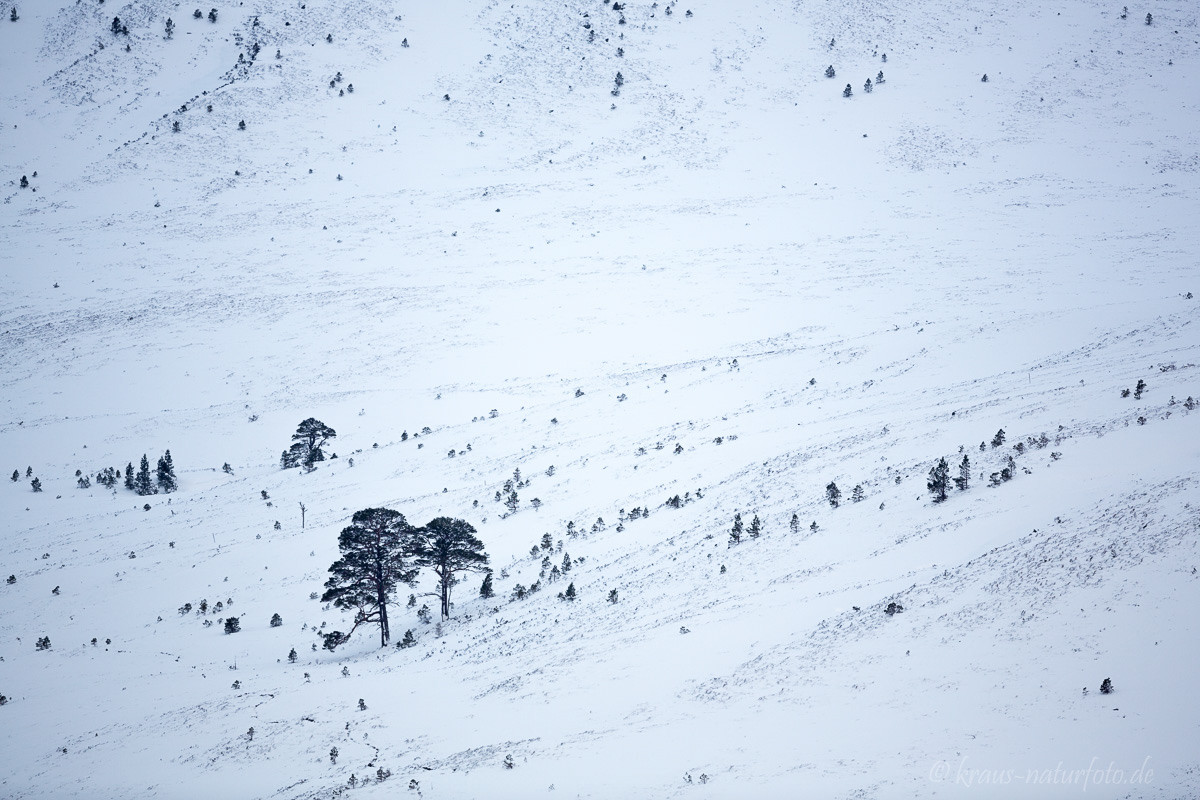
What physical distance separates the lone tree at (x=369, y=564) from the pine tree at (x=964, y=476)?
719 inches

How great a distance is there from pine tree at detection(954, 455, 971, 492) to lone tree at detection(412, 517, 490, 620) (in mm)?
15872

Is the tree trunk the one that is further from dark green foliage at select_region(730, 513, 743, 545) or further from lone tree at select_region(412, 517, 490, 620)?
dark green foliage at select_region(730, 513, 743, 545)

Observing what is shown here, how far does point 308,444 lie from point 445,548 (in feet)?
82.6

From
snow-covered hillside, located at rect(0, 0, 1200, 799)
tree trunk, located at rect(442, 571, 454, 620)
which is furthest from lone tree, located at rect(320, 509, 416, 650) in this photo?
snow-covered hillside, located at rect(0, 0, 1200, 799)

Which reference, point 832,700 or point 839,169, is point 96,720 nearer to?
point 832,700

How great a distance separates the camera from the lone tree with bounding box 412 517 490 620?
2480 centimetres

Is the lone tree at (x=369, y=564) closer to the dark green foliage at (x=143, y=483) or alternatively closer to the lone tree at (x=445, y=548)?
the lone tree at (x=445, y=548)

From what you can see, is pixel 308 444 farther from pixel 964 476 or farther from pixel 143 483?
pixel 964 476

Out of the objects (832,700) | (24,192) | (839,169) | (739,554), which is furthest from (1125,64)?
(24,192)

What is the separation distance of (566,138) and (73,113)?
60.4 metres

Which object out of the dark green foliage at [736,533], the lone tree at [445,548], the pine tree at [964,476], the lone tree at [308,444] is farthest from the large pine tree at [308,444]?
the pine tree at [964,476]

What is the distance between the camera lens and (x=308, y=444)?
46.1 m

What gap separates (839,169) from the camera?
269 ft

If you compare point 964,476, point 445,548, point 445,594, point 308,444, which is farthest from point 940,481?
point 308,444
